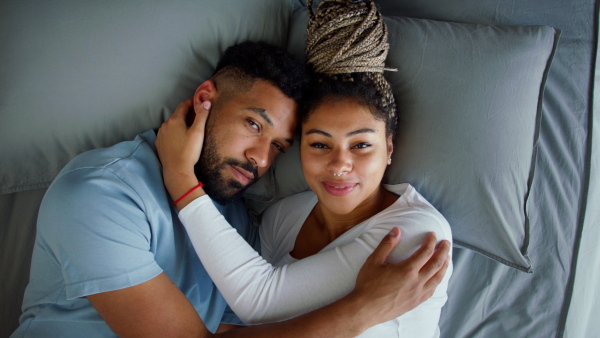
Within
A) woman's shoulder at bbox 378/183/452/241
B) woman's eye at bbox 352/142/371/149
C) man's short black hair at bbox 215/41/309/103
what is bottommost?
woman's shoulder at bbox 378/183/452/241

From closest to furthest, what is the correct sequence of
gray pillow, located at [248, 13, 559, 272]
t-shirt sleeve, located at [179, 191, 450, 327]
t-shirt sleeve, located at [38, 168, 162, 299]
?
1. t-shirt sleeve, located at [38, 168, 162, 299]
2. t-shirt sleeve, located at [179, 191, 450, 327]
3. gray pillow, located at [248, 13, 559, 272]

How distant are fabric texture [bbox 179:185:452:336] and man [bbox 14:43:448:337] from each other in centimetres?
5

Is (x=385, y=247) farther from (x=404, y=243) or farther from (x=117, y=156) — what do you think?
(x=117, y=156)

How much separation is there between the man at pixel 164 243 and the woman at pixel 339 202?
0.06 meters

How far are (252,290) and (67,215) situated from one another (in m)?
0.46

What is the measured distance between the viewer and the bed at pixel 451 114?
45.7 inches

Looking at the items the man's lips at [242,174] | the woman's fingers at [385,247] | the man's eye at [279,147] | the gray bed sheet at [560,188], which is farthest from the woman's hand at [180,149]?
the gray bed sheet at [560,188]

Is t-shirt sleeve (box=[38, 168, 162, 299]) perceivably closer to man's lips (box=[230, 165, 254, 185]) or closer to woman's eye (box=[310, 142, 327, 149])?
man's lips (box=[230, 165, 254, 185])

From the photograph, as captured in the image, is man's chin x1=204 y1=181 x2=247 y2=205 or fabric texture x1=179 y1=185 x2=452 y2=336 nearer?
fabric texture x1=179 y1=185 x2=452 y2=336

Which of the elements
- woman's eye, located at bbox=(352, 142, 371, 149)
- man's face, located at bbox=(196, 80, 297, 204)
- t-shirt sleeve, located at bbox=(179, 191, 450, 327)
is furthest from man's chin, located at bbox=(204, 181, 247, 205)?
woman's eye, located at bbox=(352, 142, 371, 149)

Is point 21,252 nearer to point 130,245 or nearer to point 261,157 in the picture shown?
point 130,245

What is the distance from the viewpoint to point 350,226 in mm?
1255

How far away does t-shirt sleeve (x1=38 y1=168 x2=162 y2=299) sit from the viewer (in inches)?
36.9

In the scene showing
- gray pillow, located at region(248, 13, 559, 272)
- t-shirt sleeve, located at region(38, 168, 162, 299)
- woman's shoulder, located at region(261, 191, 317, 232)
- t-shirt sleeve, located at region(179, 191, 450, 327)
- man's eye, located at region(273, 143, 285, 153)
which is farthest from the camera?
woman's shoulder, located at region(261, 191, 317, 232)
